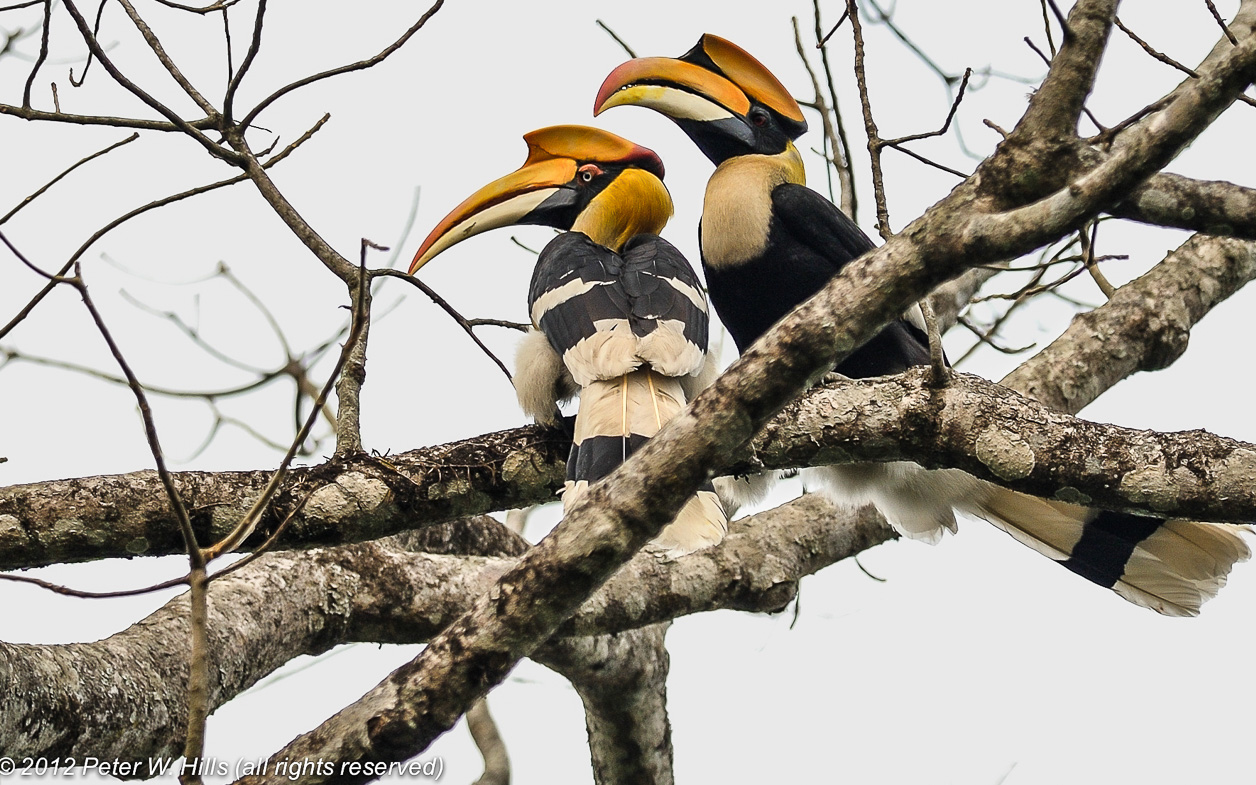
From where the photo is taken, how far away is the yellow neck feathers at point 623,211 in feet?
11.8

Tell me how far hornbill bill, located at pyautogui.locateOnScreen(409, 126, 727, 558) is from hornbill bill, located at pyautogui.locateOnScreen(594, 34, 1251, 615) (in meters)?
0.22

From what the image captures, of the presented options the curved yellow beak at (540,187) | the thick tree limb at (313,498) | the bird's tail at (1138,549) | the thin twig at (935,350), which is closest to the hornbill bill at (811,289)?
the bird's tail at (1138,549)

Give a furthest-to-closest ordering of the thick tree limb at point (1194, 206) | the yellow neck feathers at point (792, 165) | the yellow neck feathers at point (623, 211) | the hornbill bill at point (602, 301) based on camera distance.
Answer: the yellow neck feathers at point (792, 165), the yellow neck feathers at point (623, 211), the hornbill bill at point (602, 301), the thick tree limb at point (1194, 206)

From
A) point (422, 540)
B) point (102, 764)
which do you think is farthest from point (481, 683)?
point (422, 540)

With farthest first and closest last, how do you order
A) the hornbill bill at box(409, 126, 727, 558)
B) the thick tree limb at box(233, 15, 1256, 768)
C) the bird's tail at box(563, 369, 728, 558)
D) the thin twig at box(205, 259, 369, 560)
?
the hornbill bill at box(409, 126, 727, 558) → the bird's tail at box(563, 369, 728, 558) → the thick tree limb at box(233, 15, 1256, 768) → the thin twig at box(205, 259, 369, 560)

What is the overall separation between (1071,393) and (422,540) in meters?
1.92

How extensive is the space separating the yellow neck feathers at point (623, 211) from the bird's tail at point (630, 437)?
3.21 feet

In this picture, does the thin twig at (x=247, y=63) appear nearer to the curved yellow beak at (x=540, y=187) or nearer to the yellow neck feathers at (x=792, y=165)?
the curved yellow beak at (x=540, y=187)

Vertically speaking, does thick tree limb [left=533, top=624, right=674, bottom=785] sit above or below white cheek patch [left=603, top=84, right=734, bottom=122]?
below

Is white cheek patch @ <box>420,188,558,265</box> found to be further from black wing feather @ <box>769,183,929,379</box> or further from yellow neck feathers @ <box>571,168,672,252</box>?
black wing feather @ <box>769,183,929,379</box>

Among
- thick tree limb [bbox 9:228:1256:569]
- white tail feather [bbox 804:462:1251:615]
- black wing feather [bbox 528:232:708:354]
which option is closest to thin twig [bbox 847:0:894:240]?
thick tree limb [bbox 9:228:1256:569]

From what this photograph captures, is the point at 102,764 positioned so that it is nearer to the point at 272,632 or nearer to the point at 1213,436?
the point at 272,632

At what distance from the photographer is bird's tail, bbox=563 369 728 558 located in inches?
94.0

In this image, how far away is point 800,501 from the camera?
11.6 ft
